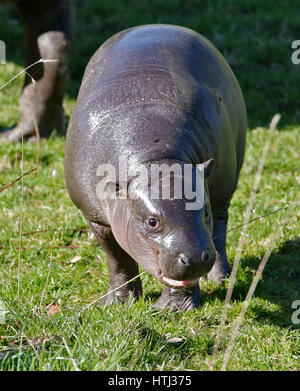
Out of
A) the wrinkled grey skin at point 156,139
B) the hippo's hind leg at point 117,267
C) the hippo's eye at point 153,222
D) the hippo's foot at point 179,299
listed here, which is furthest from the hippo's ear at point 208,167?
the hippo's foot at point 179,299

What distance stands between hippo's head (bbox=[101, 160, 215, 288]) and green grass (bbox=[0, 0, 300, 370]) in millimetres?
459

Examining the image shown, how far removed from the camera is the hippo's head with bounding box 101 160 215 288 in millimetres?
3039

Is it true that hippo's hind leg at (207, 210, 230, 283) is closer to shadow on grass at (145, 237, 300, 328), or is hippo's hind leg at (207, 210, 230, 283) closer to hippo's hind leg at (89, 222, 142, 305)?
shadow on grass at (145, 237, 300, 328)

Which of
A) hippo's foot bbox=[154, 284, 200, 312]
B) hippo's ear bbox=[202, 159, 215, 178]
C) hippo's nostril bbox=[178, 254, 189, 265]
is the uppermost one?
hippo's ear bbox=[202, 159, 215, 178]

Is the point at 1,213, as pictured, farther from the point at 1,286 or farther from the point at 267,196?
the point at 267,196

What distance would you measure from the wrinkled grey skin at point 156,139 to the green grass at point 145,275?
1.12 ft

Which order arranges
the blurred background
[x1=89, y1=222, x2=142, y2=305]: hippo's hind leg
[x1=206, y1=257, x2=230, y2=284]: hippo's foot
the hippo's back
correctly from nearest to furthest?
1. the hippo's back
2. [x1=89, y1=222, x2=142, y2=305]: hippo's hind leg
3. [x1=206, y1=257, x2=230, y2=284]: hippo's foot
4. the blurred background

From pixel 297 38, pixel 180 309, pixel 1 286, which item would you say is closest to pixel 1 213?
pixel 1 286

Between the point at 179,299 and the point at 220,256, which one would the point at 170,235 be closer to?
the point at 179,299

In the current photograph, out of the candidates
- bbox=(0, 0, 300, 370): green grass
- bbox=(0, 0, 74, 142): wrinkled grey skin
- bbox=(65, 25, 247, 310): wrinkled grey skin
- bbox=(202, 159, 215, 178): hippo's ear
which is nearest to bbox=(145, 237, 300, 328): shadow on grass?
bbox=(0, 0, 300, 370): green grass

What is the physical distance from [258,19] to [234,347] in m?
6.86

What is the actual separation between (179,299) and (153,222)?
3.44 feet

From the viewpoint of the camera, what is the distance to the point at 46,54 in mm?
6777

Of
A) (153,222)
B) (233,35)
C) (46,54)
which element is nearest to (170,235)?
(153,222)
